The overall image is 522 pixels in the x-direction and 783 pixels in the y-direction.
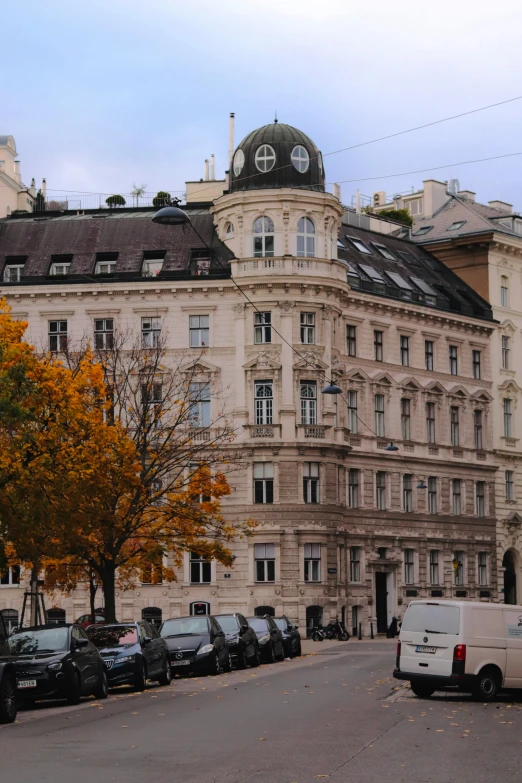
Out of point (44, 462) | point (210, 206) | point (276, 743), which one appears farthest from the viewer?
point (210, 206)

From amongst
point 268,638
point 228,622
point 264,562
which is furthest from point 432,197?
point 228,622

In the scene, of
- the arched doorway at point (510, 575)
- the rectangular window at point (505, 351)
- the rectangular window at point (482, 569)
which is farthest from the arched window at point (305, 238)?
the arched doorway at point (510, 575)

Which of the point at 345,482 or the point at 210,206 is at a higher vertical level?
the point at 210,206

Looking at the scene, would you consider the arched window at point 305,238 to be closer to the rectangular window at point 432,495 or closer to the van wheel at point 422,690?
the rectangular window at point 432,495

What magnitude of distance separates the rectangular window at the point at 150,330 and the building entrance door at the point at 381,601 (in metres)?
16.0

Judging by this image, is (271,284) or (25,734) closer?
(25,734)

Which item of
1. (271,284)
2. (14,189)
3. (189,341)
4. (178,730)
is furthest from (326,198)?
(178,730)

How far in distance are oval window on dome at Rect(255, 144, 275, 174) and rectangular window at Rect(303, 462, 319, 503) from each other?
1411 cm

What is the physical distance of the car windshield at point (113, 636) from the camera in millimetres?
31844

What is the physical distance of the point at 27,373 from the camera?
36938 mm

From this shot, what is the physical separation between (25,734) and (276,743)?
430 cm

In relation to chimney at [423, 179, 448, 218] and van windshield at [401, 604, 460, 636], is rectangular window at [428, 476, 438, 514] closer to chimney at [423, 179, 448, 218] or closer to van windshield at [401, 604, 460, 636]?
chimney at [423, 179, 448, 218]

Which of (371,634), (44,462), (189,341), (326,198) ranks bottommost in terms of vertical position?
(371,634)

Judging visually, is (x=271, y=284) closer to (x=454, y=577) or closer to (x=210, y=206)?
(x=210, y=206)
